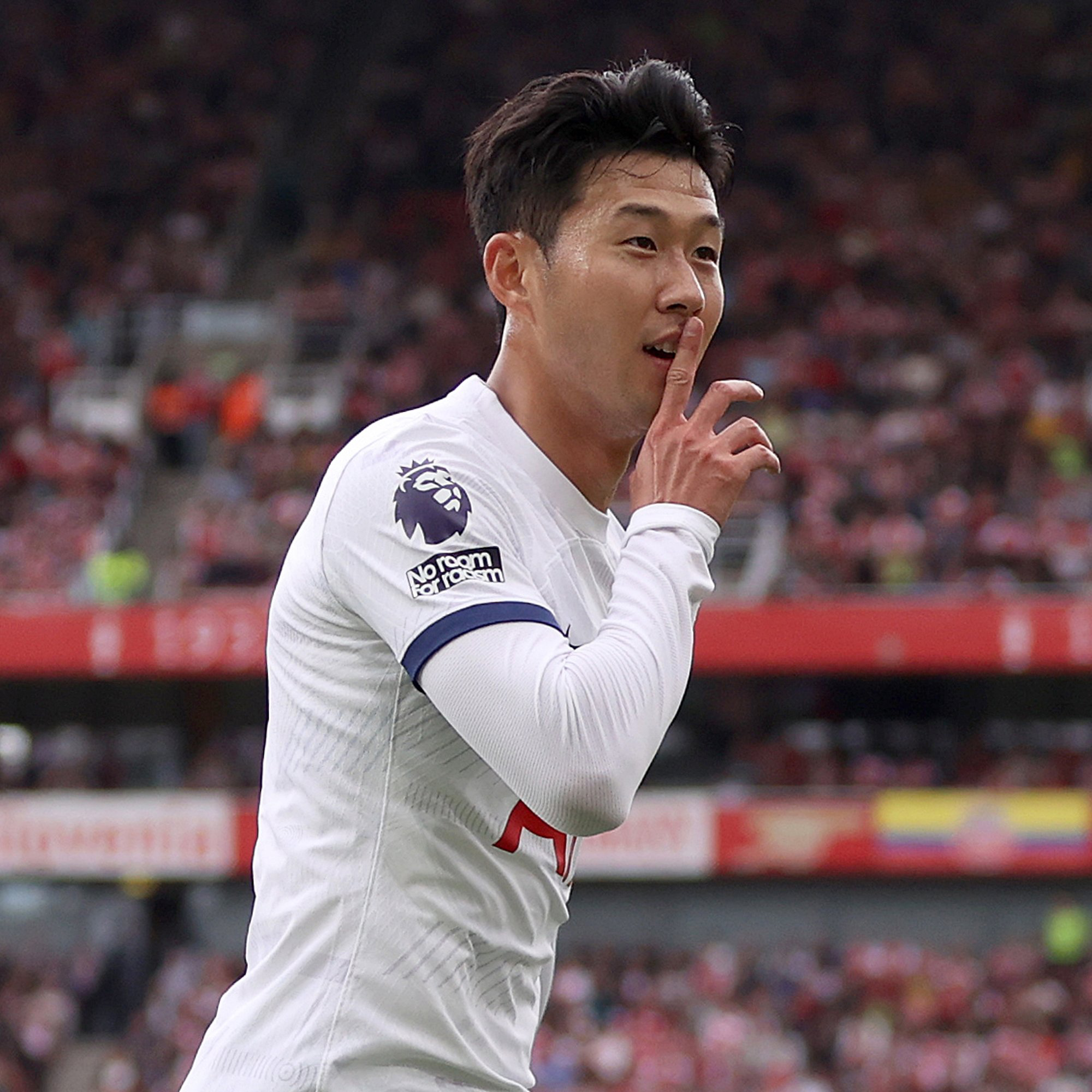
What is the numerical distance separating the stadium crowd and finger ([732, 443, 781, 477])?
1140cm

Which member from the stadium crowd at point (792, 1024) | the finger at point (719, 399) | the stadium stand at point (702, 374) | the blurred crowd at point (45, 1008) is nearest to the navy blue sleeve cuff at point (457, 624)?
the finger at point (719, 399)

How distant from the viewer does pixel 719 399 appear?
7.40 ft

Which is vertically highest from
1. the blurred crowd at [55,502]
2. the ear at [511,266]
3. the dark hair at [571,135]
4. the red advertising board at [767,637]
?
the blurred crowd at [55,502]

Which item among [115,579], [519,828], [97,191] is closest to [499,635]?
[519,828]

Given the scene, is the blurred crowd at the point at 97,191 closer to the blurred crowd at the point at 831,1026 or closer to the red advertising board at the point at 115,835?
the red advertising board at the point at 115,835

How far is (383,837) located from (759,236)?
1665 centimetres

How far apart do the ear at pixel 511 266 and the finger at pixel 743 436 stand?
286mm

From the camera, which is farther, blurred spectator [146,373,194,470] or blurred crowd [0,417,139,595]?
blurred spectator [146,373,194,470]

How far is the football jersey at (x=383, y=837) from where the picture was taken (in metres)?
2.12

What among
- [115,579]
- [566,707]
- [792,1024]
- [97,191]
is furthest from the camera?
[97,191]

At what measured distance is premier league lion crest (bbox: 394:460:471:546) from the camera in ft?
6.83

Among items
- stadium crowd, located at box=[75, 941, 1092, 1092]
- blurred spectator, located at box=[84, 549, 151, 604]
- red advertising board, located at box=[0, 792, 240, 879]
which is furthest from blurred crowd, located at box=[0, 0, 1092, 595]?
stadium crowd, located at box=[75, 941, 1092, 1092]

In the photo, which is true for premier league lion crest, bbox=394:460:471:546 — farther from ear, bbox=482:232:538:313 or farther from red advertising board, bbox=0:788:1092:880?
red advertising board, bbox=0:788:1092:880

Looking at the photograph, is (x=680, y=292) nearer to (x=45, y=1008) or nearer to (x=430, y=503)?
(x=430, y=503)
